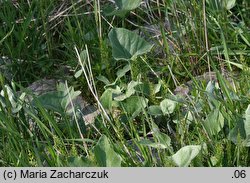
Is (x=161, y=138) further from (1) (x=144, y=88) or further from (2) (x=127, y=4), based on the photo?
(2) (x=127, y=4)

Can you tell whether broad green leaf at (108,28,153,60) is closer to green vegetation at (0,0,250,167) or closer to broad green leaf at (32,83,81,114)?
green vegetation at (0,0,250,167)

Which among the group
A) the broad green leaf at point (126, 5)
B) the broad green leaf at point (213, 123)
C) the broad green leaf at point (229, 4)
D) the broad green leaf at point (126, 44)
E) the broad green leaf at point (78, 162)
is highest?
the broad green leaf at point (126, 5)

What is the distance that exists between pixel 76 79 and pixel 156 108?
1.35ft

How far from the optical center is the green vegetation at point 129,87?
59.5 inches

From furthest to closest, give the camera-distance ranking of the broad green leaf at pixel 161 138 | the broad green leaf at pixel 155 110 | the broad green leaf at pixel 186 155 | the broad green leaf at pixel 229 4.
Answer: the broad green leaf at pixel 229 4 < the broad green leaf at pixel 155 110 < the broad green leaf at pixel 161 138 < the broad green leaf at pixel 186 155

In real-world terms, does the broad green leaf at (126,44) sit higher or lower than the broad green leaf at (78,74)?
higher

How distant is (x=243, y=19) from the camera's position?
6.82 ft

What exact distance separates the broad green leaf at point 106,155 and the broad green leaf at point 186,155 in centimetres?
12

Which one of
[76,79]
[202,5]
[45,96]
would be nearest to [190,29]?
[202,5]

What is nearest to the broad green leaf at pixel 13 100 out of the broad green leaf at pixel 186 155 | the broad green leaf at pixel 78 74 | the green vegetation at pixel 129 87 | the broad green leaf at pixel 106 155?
the green vegetation at pixel 129 87

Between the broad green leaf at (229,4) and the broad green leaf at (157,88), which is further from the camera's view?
the broad green leaf at (229,4)

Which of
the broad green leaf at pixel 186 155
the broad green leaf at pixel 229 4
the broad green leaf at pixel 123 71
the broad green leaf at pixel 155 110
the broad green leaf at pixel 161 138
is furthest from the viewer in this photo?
the broad green leaf at pixel 229 4

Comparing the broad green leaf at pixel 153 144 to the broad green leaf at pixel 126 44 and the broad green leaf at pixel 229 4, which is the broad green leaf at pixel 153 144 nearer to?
the broad green leaf at pixel 126 44

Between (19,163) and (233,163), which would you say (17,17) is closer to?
(19,163)
